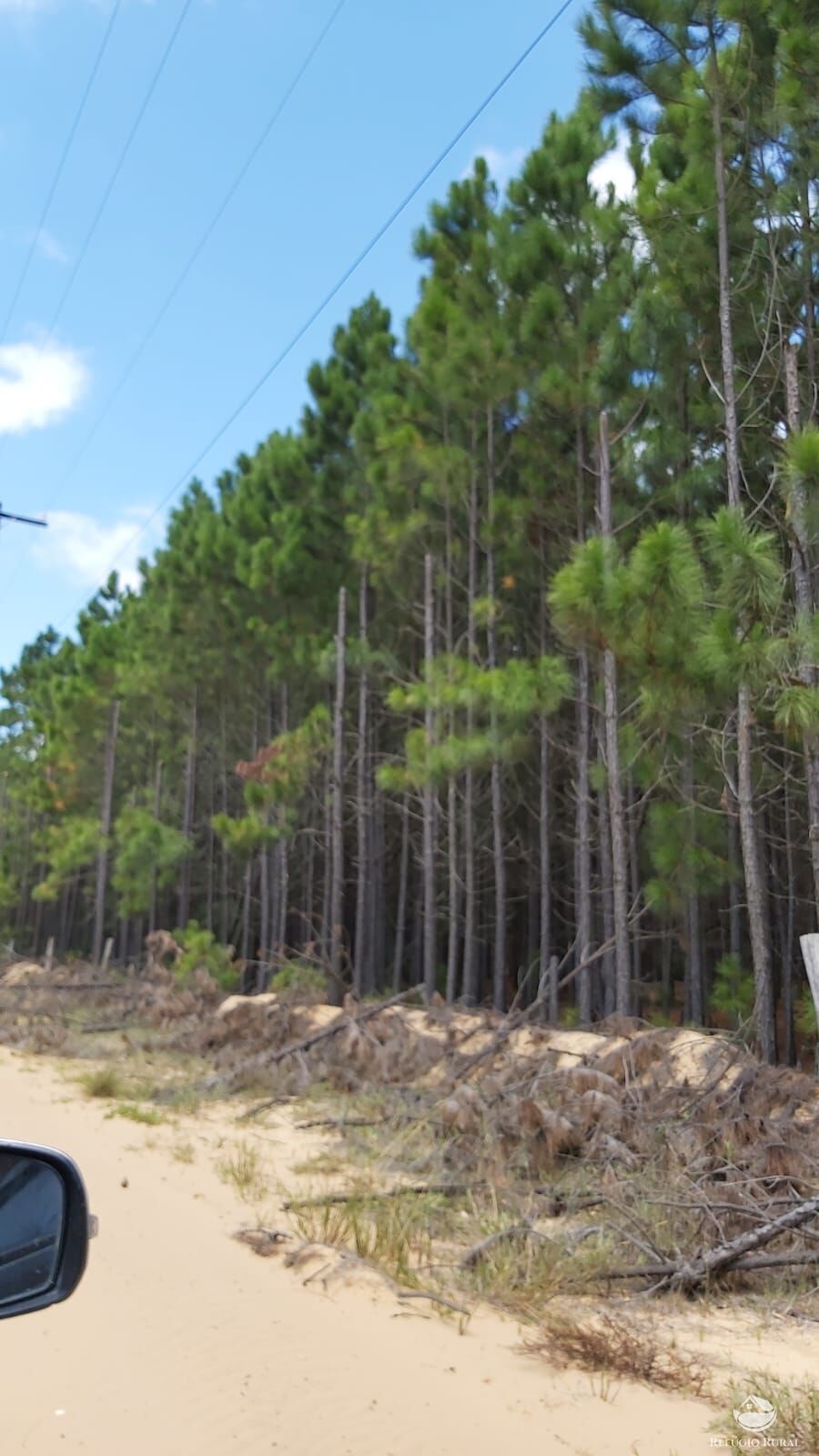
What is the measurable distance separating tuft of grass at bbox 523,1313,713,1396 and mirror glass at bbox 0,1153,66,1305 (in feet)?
12.0

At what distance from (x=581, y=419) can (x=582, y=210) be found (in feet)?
8.89

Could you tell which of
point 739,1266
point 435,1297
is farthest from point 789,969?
point 435,1297

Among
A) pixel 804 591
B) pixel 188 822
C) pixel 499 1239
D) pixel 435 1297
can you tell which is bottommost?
A: pixel 435 1297

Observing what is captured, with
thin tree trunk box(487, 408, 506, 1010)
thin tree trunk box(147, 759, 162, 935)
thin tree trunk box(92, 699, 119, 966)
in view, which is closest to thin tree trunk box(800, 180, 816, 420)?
thin tree trunk box(487, 408, 506, 1010)

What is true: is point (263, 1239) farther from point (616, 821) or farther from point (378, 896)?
point (378, 896)

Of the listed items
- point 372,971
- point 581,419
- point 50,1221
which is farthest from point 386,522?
point 50,1221

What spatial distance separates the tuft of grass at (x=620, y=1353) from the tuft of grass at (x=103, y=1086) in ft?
25.3

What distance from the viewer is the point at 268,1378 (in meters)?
4.76

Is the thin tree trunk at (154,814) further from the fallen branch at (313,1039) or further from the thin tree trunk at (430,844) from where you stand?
the fallen branch at (313,1039)

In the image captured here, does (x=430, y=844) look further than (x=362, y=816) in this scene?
No

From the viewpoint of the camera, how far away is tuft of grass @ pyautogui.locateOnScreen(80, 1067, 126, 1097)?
11914 millimetres

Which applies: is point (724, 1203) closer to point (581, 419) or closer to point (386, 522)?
point (581, 419)

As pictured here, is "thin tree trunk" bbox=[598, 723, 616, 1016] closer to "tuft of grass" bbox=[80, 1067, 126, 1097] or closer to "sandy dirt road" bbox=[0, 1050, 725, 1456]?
"tuft of grass" bbox=[80, 1067, 126, 1097]

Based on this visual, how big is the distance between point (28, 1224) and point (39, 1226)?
0.06 ft
